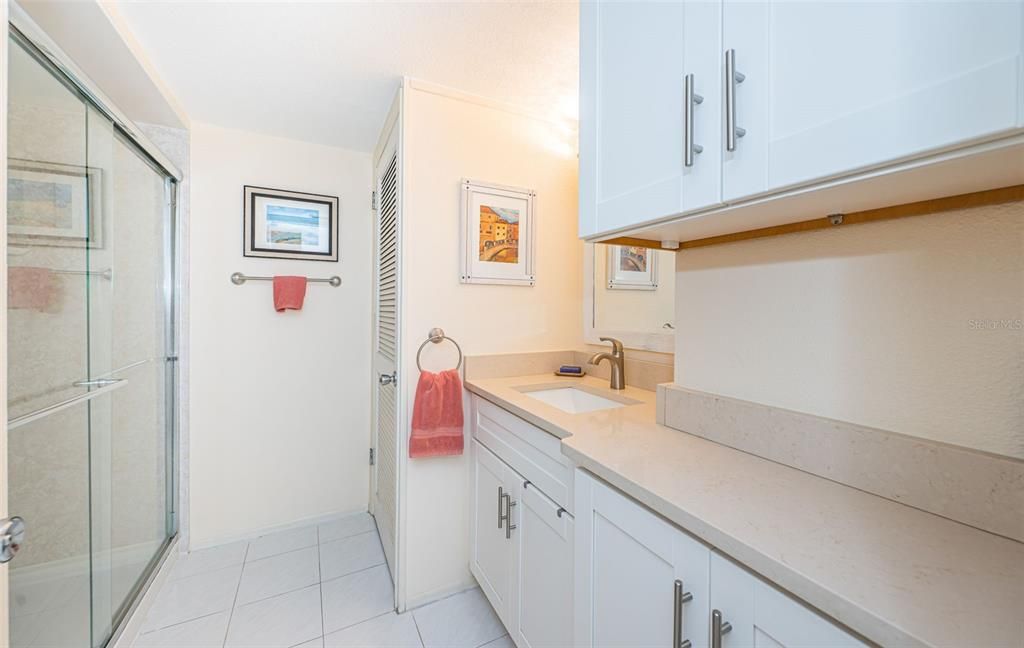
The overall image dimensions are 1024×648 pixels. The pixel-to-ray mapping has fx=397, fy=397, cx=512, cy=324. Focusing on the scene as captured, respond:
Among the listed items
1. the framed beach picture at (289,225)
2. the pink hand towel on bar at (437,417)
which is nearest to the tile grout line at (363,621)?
the pink hand towel on bar at (437,417)

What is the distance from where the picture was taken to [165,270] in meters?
1.95

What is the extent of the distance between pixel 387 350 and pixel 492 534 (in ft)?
3.22

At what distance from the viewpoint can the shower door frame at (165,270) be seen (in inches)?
31.6

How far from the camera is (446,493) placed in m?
1.72

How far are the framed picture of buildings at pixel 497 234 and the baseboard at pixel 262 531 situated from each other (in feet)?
5.49

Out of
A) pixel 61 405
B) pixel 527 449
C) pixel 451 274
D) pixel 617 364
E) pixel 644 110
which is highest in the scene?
pixel 644 110

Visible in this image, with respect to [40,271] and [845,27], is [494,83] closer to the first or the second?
[845,27]

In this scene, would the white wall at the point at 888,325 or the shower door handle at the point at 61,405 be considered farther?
the shower door handle at the point at 61,405

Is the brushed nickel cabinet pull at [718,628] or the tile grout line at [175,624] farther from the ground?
the brushed nickel cabinet pull at [718,628]

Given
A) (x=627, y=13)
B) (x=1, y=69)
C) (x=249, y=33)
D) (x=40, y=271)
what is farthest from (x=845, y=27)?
(x=40, y=271)

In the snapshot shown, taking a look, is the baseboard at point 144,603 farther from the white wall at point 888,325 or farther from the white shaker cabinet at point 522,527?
the white wall at point 888,325

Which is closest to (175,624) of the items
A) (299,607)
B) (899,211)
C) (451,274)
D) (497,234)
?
(299,607)

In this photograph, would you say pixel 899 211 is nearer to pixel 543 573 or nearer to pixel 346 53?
pixel 543 573

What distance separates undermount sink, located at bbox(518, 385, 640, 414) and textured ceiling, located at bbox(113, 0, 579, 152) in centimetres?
127
